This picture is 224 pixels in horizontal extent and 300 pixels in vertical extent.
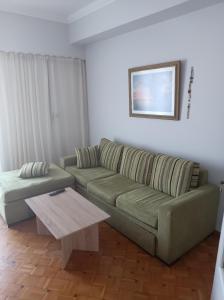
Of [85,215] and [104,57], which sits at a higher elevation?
[104,57]

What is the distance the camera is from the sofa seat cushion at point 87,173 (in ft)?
10.6

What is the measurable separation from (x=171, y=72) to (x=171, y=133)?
741 mm

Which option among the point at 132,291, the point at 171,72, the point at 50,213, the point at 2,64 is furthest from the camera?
the point at 2,64

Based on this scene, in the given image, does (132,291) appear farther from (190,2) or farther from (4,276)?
(190,2)

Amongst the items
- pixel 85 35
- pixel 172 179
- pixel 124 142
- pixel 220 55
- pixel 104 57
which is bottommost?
pixel 172 179

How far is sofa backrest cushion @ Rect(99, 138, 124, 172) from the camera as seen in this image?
3.43 meters

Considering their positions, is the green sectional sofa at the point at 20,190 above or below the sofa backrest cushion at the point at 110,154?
below

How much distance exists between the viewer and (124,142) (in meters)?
3.75

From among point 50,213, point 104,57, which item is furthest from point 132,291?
point 104,57

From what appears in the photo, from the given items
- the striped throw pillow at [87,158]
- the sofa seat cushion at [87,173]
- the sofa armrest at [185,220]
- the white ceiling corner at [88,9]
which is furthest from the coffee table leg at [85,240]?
the white ceiling corner at [88,9]

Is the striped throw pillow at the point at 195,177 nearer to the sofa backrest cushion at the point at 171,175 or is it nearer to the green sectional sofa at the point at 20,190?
the sofa backrest cushion at the point at 171,175

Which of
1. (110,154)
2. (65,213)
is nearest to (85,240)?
(65,213)

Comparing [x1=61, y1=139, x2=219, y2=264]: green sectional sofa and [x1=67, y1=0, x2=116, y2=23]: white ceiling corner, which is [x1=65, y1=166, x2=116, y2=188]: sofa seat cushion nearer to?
[x1=61, y1=139, x2=219, y2=264]: green sectional sofa

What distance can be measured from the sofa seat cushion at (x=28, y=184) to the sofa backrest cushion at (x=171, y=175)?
1258 millimetres
